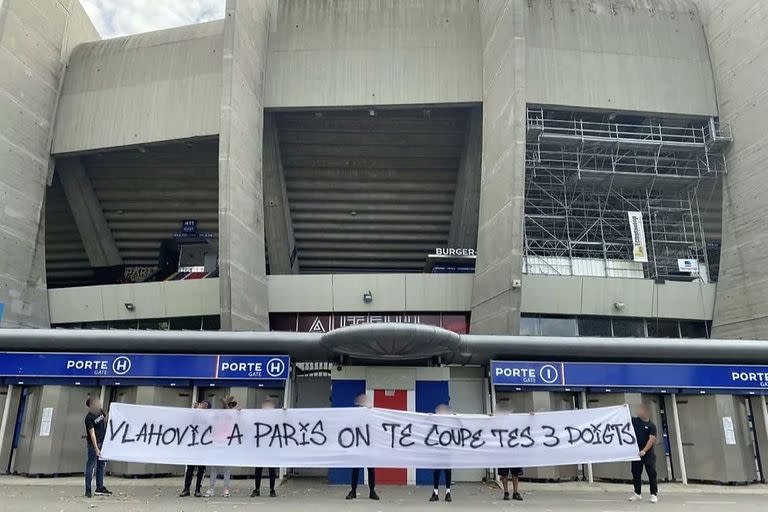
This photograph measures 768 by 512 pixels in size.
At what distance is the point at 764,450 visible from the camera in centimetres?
Result: 1209

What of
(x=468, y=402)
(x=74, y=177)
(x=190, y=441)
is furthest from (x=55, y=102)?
(x=468, y=402)

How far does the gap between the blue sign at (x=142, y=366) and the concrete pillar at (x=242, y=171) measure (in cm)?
565

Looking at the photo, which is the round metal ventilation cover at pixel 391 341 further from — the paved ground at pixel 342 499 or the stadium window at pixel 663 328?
the stadium window at pixel 663 328

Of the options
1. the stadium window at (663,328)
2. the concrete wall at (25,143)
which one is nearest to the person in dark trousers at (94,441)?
the concrete wall at (25,143)

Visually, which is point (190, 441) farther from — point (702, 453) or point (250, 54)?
point (250, 54)

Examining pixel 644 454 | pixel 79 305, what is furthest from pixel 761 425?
pixel 79 305

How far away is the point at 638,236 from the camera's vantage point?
850 inches

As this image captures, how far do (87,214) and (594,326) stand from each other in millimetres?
23083

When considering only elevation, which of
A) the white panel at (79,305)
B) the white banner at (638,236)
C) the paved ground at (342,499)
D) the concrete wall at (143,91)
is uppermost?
the concrete wall at (143,91)

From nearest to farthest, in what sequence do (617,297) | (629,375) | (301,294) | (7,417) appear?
1. (7,417)
2. (629,375)
3. (617,297)
4. (301,294)

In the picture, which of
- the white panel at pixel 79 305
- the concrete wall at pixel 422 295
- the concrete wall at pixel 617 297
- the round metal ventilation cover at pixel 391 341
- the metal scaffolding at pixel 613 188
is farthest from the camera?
the white panel at pixel 79 305

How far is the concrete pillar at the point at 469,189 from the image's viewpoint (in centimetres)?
2222

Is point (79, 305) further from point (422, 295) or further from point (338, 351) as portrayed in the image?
point (338, 351)

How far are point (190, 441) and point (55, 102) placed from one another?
19.7 metres
